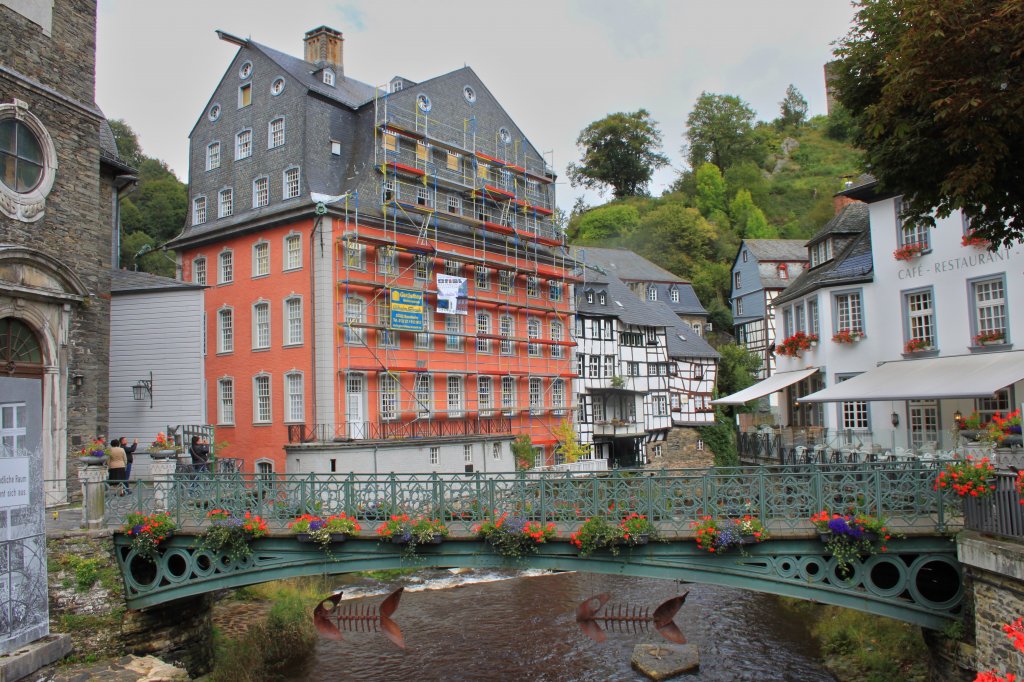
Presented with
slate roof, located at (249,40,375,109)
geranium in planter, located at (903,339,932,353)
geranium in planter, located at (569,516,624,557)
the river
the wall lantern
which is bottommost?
the river

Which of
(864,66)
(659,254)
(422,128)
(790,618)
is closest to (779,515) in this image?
(864,66)

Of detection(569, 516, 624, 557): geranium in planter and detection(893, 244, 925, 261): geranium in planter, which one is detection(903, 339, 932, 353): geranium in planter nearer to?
detection(893, 244, 925, 261): geranium in planter

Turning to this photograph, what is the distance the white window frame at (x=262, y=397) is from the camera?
97.0 feet

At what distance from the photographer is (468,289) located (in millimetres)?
33781

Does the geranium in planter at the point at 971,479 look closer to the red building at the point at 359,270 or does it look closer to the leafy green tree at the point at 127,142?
the red building at the point at 359,270

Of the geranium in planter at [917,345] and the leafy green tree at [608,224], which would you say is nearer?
the geranium in planter at [917,345]

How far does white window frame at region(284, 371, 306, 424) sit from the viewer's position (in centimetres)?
2855

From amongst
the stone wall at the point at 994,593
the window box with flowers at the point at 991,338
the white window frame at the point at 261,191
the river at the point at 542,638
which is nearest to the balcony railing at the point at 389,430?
the river at the point at 542,638

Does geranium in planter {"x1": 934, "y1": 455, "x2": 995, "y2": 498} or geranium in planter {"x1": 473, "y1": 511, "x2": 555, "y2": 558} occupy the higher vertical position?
geranium in planter {"x1": 934, "y1": 455, "x2": 995, "y2": 498}

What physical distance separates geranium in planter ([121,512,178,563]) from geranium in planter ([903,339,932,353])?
17538mm

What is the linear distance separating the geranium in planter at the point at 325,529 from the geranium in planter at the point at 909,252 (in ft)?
50.8

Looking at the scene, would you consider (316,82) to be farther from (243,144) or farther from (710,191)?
(710,191)

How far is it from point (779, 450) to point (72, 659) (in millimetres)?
18285

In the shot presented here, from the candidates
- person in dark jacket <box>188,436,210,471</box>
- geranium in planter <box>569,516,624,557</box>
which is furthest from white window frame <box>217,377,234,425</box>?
geranium in planter <box>569,516,624,557</box>
